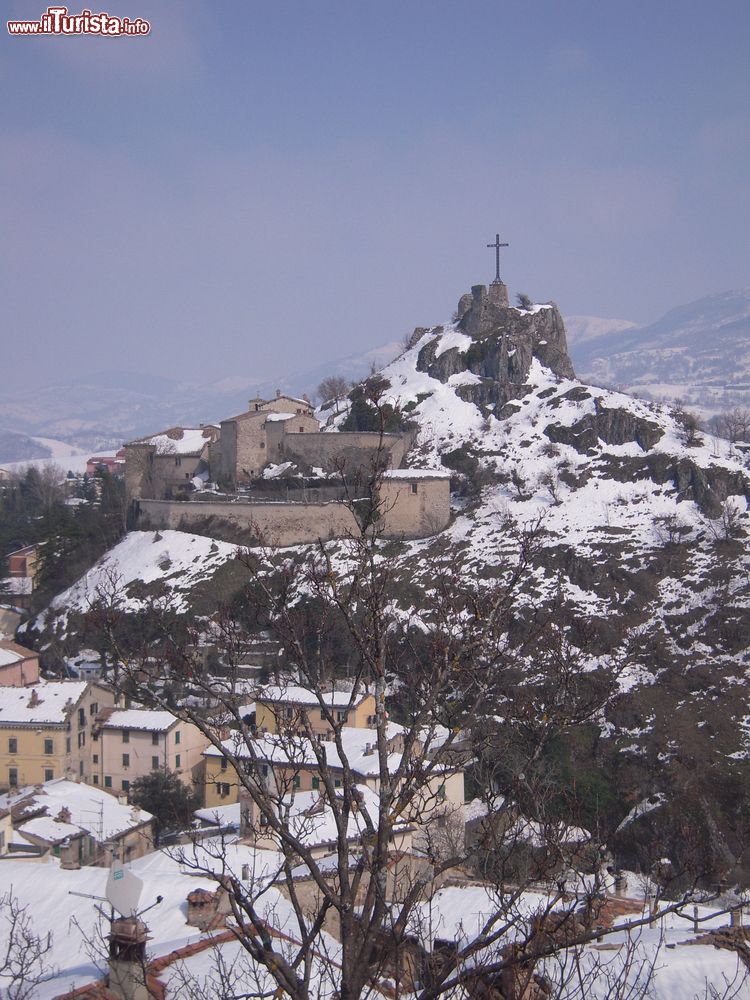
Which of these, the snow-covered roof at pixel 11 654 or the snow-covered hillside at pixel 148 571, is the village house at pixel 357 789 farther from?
the snow-covered hillside at pixel 148 571

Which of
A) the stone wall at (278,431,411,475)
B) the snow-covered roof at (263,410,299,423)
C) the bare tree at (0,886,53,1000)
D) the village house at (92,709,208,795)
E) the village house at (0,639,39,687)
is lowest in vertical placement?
the village house at (92,709,208,795)

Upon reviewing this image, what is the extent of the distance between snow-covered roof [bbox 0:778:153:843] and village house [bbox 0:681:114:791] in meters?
3.16

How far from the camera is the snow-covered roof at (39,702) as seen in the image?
1475 inches

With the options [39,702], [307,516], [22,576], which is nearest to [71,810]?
[39,702]

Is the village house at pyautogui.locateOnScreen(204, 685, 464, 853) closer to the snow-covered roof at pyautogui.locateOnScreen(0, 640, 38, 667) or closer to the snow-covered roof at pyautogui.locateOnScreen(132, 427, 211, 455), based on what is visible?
the snow-covered roof at pyautogui.locateOnScreen(0, 640, 38, 667)

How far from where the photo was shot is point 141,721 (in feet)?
130

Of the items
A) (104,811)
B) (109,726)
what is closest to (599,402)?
(109,726)

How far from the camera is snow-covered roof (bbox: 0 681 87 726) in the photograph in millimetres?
37469

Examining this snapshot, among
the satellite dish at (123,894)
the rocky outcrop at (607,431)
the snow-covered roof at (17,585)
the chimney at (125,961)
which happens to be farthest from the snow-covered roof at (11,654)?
the chimney at (125,961)

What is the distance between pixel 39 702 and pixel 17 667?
27.5 ft

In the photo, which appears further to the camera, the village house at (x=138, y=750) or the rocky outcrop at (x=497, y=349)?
the rocky outcrop at (x=497, y=349)

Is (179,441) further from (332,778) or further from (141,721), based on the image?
(332,778)

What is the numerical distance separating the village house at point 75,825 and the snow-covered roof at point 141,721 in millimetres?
4982

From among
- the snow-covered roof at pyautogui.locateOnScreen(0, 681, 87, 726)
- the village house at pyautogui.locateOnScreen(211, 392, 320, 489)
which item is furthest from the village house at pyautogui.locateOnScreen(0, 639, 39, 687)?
the village house at pyautogui.locateOnScreen(211, 392, 320, 489)
